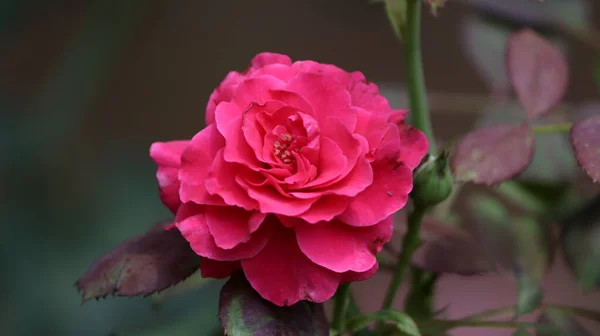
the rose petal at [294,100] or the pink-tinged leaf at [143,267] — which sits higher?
the rose petal at [294,100]

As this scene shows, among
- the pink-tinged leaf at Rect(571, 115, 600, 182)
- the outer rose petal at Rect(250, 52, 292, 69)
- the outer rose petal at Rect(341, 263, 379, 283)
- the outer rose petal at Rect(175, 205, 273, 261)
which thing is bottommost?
the outer rose petal at Rect(341, 263, 379, 283)

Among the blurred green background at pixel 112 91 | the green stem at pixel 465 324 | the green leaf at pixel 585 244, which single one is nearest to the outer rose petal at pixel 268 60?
the green stem at pixel 465 324

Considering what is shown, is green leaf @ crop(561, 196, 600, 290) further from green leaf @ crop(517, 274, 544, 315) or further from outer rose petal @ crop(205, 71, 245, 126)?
outer rose petal @ crop(205, 71, 245, 126)

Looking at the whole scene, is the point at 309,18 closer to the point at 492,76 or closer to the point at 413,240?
the point at 492,76

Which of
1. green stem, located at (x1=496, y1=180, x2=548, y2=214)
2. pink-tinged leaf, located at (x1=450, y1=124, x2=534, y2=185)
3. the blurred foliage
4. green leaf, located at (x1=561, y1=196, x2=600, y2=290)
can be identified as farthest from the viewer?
the blurred foliage

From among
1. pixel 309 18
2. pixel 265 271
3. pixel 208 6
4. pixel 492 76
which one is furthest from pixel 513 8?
pixel 208 6

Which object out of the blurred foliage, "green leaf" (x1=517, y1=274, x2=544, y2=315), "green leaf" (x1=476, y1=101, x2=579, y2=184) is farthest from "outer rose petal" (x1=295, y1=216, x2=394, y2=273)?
the blurred foliage

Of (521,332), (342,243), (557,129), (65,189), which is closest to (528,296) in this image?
(521,332)

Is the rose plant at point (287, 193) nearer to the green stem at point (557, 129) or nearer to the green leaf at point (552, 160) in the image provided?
the green stem at point (557, 129)
